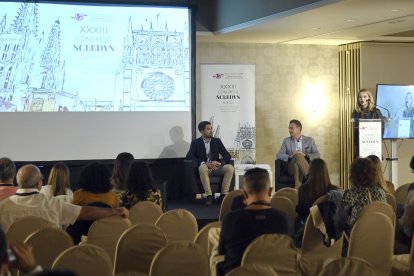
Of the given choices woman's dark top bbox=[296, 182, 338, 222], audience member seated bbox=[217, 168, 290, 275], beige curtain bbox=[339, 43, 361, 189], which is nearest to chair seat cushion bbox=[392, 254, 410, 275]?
woman's dark top bbox=[296, 182, 338, 222]

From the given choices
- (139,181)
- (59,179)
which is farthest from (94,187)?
(59,179)

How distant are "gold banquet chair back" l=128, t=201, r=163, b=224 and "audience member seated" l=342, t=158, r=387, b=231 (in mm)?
1532

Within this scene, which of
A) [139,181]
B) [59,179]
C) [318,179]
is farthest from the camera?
[59,179]

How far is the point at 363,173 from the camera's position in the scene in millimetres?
5602

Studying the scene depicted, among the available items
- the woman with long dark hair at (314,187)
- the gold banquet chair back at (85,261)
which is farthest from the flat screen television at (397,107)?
the gold banquet chair back at (85,261)

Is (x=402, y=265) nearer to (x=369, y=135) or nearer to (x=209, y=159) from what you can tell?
(x=209, y=159)

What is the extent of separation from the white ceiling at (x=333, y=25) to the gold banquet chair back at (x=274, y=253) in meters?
4.95

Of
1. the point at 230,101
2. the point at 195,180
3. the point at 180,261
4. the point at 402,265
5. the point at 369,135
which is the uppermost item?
the point at 230,101

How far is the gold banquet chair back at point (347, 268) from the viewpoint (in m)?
3.20

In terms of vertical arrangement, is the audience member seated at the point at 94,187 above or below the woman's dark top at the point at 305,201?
above

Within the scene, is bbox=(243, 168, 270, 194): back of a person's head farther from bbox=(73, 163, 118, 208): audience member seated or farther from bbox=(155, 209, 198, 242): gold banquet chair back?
bbox=(73, 163, 118, 208): audience member seated

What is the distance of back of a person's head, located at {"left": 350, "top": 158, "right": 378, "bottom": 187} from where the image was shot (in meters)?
5.60

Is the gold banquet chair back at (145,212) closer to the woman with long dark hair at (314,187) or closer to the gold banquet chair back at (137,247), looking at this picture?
the woman with long dark hair at (314,187)

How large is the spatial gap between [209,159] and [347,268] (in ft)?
25.3
